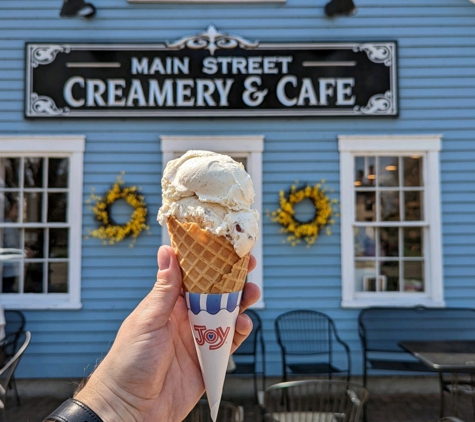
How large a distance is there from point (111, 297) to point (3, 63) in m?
3.36

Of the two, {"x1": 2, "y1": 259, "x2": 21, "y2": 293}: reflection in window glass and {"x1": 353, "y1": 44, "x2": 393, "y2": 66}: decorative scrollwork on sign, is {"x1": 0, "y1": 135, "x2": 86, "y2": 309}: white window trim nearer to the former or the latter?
{"x1": 2, "y1": 259, "x2": 21, "y2": 293}: reflection in window glass

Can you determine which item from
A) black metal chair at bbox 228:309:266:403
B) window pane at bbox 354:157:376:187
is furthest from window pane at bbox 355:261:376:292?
black metal chair at bbox 228:309:266:403

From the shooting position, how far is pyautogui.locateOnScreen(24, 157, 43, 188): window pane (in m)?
6.47

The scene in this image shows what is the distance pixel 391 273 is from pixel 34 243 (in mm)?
4693

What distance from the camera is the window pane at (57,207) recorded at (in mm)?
6465

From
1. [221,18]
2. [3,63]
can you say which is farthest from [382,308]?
[3,63]

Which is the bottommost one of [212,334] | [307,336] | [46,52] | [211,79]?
[307,336]

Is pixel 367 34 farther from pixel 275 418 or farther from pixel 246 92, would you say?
pixel 275 418

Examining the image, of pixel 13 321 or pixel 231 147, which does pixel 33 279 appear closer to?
pixel 13 321

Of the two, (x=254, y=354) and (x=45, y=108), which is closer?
(x=254, y=354)

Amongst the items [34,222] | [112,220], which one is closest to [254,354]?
[112,220]

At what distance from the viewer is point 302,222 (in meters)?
6.32

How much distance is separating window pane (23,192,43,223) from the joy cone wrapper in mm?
4864

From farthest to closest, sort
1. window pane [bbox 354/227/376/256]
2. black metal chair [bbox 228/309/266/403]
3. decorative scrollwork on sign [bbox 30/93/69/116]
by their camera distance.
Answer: window pane [bbox 354/227/376/256], decorative scrollwork on sign [bbox 30/93/69/116], black metal chair [bbox 228/309/266/403]
